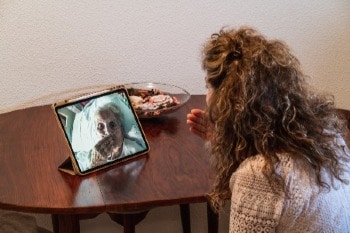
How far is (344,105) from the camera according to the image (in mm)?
2229

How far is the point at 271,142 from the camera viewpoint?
941mm

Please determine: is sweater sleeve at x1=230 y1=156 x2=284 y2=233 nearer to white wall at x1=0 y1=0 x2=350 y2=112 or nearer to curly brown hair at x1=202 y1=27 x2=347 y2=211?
curly brown hair at x1=202 y1=27 x2=347 y2=211

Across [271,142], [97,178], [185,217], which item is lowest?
[185,217]

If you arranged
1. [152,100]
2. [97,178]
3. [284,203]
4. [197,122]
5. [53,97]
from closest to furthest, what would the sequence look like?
1. [284,203]
2. [97,178]
3. [197,122]
4. [152,100]
5. [53,97]

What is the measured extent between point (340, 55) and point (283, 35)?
29cm

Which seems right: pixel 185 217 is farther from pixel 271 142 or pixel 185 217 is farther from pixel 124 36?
pixel 271 142

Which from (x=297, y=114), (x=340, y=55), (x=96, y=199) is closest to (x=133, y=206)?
→ (x=96, y=199)

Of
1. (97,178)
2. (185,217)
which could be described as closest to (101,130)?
(97,178)

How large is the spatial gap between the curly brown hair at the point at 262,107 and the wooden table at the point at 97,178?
0.18 metres

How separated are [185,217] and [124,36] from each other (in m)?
0.80

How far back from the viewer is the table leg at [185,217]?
198cm

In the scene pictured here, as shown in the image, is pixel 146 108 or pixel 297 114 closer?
pixel 297 114

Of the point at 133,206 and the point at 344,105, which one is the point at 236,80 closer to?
the point at 133,206

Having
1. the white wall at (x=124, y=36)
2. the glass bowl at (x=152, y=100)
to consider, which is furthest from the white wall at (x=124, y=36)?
the glass bowl at (x=152, y=100)
